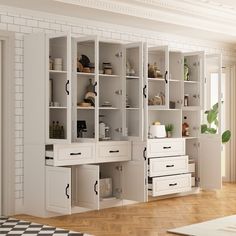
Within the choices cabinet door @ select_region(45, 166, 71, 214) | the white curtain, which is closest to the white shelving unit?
cabinet door @ select_region(45, 166, 71, 214)

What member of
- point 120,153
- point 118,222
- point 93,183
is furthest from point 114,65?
point 118,222

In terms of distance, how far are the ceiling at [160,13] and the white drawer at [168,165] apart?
81.3 inches

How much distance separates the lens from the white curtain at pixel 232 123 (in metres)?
10.3

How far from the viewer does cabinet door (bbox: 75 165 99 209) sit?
661 centimetres

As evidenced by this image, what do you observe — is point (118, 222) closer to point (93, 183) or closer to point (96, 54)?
point (93, 183)

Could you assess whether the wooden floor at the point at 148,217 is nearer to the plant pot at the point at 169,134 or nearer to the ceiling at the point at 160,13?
the plant pot at the point at 169,134

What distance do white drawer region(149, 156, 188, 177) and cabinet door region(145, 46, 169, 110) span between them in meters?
0.80

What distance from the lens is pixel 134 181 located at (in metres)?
7.31

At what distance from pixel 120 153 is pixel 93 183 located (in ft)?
2.59

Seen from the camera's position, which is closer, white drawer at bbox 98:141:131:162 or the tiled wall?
the tiled wall

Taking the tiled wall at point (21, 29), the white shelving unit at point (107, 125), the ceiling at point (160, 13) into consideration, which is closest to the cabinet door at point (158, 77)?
the white shelving unit at point (107, 125)

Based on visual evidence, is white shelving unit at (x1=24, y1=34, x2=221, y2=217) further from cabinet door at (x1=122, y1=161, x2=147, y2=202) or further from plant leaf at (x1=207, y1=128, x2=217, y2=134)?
plant leaf at (x1=207, y1=128, x2=217, y2=134)

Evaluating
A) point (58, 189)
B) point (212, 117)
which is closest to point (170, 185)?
point (212, 117)

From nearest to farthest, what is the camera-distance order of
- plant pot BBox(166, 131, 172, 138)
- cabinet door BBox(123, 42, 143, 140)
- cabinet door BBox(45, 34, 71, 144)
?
cabinet door BBox(45, 34, 71, 144), cabinet door BBox(123, 42, 143, 140), plant pot BBox(166, 131, 172, 138)
